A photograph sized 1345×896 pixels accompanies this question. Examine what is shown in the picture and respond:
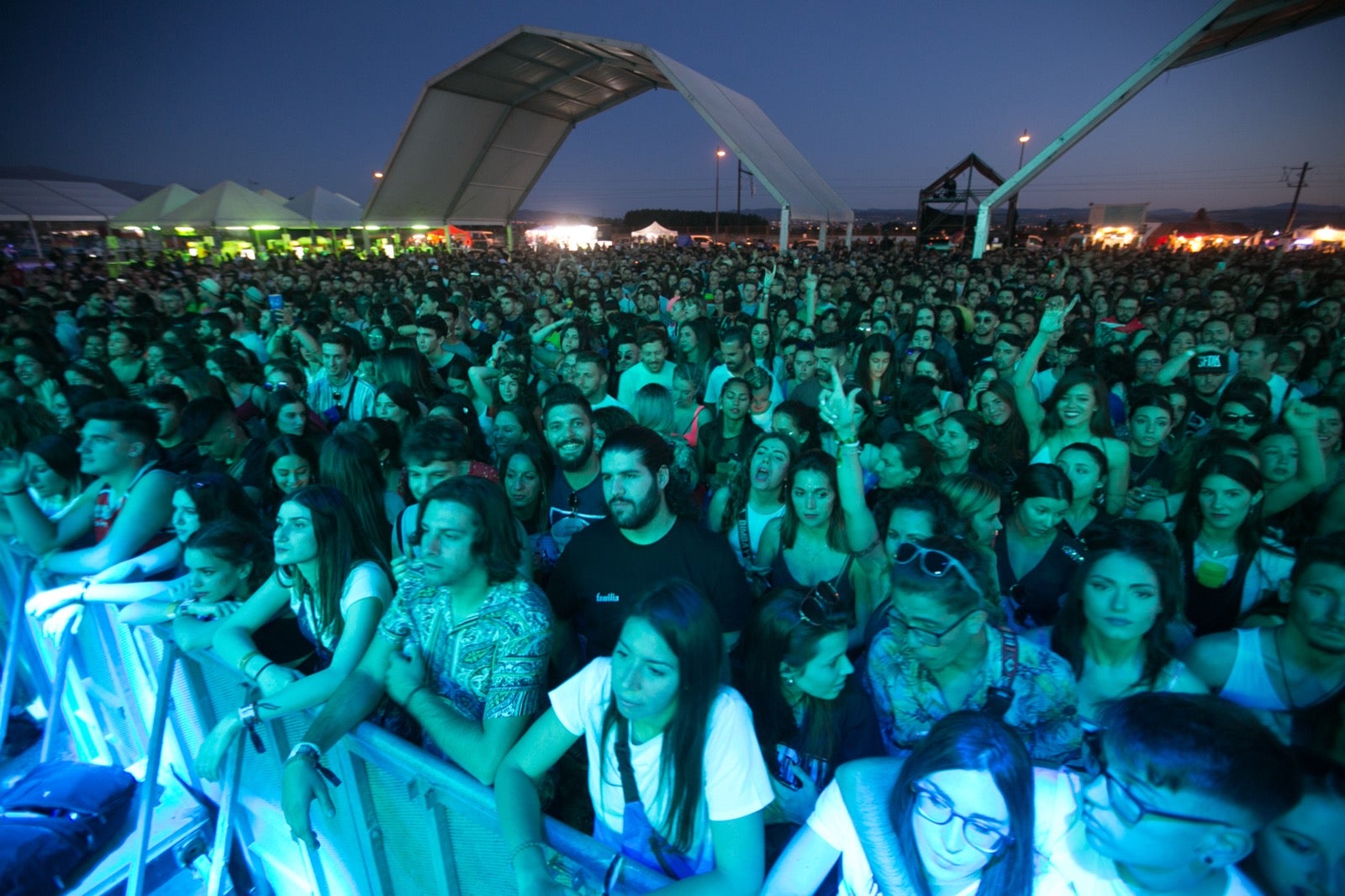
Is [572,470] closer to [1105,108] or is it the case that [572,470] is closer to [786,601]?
[786,601]

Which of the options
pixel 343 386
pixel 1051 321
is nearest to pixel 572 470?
pixel 343 386

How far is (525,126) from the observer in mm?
29828

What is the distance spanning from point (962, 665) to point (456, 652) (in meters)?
1.71

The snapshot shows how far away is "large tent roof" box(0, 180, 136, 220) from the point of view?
87.9ft

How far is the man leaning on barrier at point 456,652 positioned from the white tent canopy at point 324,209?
27.9 metres

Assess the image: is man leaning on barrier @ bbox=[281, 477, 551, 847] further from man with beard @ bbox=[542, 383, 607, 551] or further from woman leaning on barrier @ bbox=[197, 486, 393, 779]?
man with beard @ bbox=[542, 383, 607, 551]

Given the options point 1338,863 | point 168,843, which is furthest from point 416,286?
point 1338,863

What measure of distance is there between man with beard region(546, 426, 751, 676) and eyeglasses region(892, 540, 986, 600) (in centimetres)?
75

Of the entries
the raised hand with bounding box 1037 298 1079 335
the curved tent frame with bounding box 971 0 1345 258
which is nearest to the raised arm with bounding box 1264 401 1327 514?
the raised hand with bounding box 1037 298 1079 335

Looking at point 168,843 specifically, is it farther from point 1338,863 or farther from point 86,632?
point 1338,863

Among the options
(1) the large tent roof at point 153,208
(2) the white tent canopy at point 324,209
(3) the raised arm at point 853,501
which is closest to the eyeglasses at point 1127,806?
(3) the raised arm at point 853,501

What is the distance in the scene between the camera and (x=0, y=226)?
3450 centimetres

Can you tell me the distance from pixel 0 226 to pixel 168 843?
50.4 metres

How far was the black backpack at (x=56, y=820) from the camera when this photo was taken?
8.81 feet
